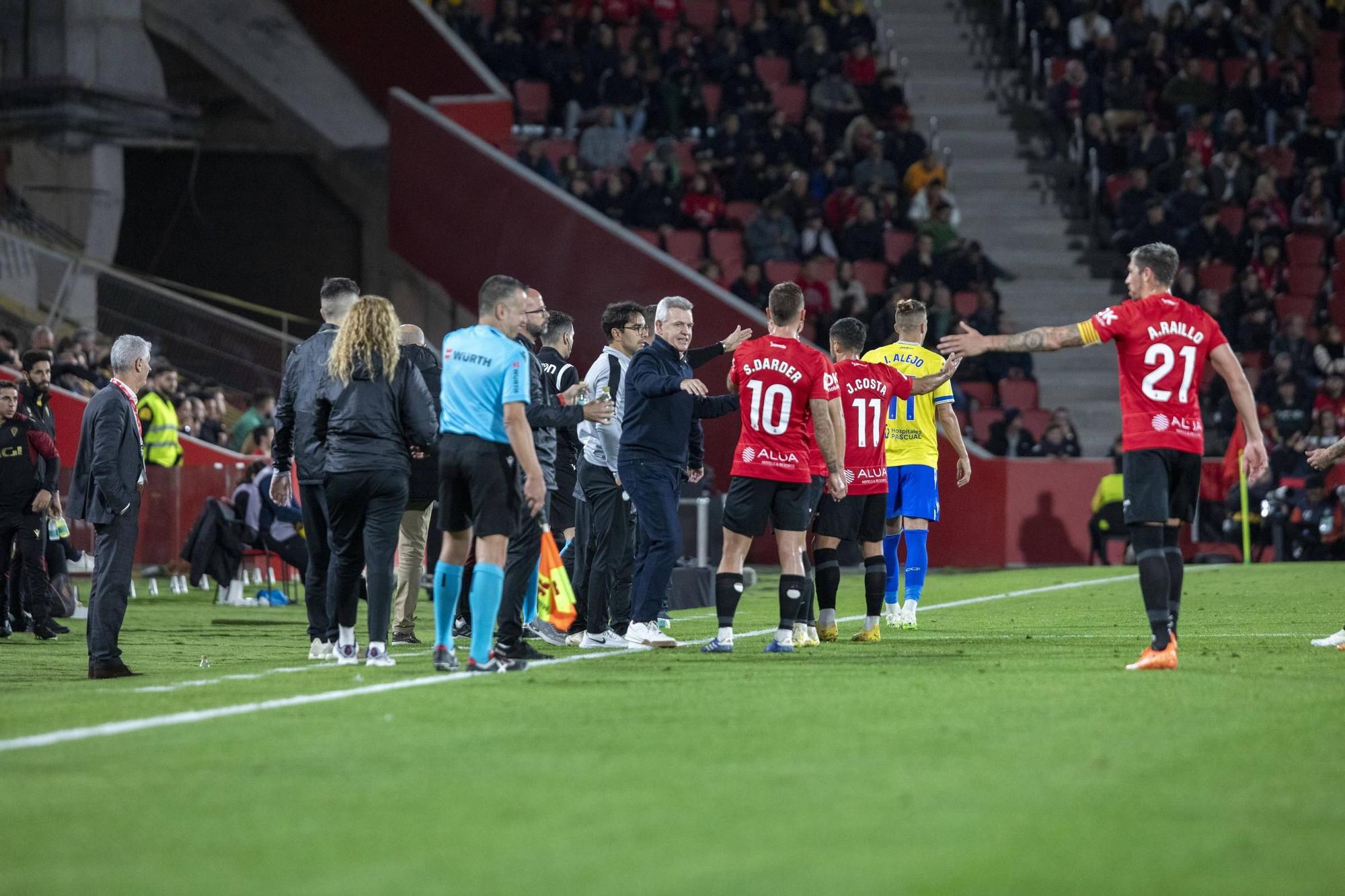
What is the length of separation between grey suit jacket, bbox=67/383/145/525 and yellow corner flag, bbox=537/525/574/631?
246 centimetres

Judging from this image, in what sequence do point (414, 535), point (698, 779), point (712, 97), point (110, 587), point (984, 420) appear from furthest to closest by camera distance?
point (712, 97) → point (984, 420) → point (414, 535) → point (110, 587) → point (698, 779)

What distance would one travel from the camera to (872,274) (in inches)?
982

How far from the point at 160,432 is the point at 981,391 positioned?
10964 millimetres

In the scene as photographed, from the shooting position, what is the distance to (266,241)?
105 ft

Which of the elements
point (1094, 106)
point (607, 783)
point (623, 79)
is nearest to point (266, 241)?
point (623, 79)

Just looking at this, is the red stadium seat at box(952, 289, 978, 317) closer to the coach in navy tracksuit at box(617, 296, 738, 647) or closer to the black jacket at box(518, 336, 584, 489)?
the black jacket at box(518, 336, 584, 489)

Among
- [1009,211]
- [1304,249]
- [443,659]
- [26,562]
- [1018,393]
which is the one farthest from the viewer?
[1009,211]

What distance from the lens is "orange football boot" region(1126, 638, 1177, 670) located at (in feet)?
28.5

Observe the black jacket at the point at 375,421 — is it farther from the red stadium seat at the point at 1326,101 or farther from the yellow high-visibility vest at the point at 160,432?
the red stadium seat at the point at 1326,101

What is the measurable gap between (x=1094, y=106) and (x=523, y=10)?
30.2 feet

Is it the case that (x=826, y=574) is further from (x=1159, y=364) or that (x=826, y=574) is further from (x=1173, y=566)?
(x=1159, y=364)

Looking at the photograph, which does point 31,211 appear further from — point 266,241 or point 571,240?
point 571,240

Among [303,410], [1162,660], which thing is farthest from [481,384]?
[1162,660]

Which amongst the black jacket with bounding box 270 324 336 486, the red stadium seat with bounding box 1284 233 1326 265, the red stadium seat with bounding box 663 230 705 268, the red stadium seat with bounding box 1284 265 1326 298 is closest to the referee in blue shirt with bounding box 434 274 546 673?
A: the black jacket with bounding box 270 324 336 486
